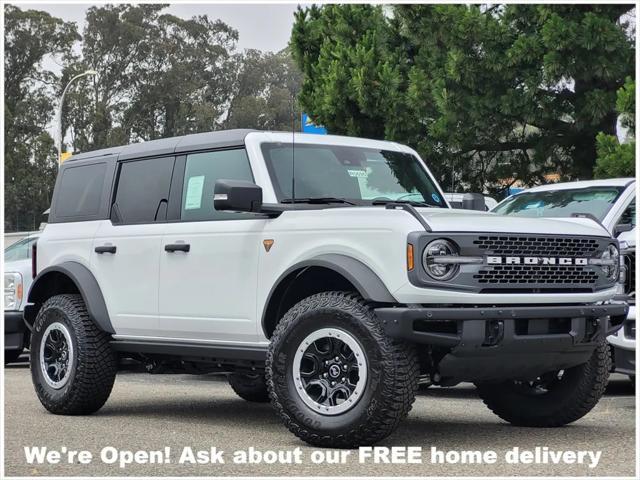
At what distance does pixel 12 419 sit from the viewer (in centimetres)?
930

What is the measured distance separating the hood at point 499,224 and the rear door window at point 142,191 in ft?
7.16

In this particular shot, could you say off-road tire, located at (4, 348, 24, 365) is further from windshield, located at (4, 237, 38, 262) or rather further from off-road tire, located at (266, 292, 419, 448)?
off-road tire, located at (266, 292, 419, 448)

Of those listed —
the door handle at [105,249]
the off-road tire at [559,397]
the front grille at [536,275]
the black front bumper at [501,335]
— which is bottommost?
the off-road tire at [559,397]

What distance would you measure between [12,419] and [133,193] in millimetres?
1921

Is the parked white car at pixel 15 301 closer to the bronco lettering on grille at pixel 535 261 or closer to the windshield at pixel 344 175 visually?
the windshield at pixel 344 175

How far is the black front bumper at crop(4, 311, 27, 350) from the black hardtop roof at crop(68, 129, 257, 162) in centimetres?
428

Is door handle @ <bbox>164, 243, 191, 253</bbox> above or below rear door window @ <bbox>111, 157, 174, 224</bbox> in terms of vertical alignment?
below

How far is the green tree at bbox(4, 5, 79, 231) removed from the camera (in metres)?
51.0

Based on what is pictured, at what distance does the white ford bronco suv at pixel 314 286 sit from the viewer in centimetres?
719

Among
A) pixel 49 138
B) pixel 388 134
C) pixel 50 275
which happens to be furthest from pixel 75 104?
pixel 50 275

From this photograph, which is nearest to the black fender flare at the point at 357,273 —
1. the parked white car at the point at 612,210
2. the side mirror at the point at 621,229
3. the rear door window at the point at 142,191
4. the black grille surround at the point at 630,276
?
the rear door window at the point at 142,191

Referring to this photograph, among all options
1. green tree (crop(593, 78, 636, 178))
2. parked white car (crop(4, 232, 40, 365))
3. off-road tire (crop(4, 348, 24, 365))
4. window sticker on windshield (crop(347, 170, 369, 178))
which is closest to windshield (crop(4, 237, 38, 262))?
parked white car (crop(4, 232, 40, 365))

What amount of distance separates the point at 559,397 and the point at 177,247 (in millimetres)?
2823

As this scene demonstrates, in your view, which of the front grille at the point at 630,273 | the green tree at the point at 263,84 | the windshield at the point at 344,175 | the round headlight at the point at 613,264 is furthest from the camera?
the green tree at the point at 263,84
